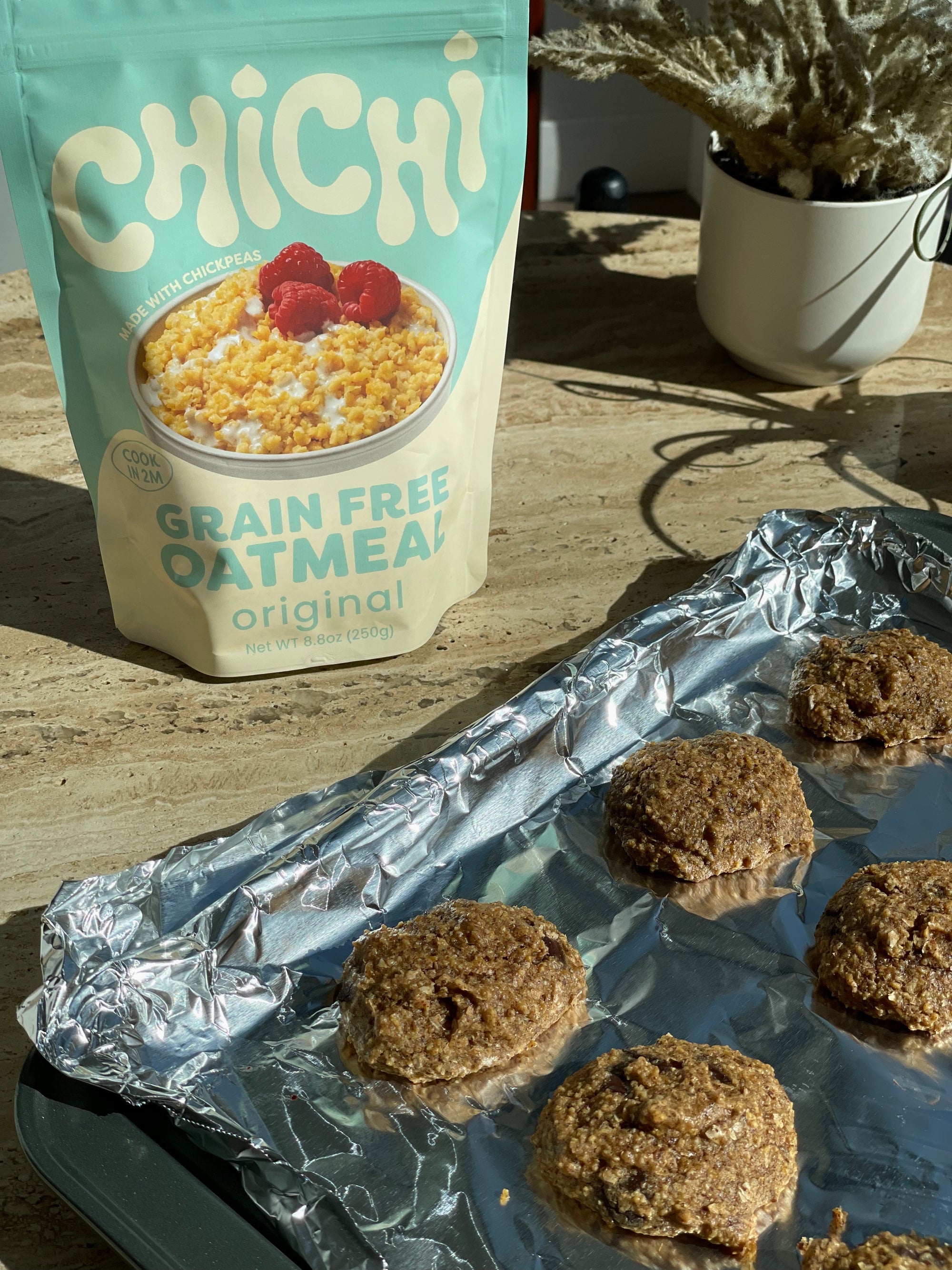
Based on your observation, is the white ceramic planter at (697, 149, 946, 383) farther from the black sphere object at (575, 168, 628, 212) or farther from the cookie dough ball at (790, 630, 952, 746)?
the cookie dough ball at (790, 630, 952, 746)

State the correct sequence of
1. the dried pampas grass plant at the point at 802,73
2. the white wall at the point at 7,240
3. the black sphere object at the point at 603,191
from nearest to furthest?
the dried pampas grass plant at the point at 802,73
the black sphere object at the point at 603,191
the white wall at the point at 7,240

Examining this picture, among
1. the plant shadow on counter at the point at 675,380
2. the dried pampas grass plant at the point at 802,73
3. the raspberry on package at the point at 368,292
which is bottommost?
the plant shadow on counter at the point at 675,380

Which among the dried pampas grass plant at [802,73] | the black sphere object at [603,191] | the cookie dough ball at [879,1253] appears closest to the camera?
the cookie dough ball at [879,1253]

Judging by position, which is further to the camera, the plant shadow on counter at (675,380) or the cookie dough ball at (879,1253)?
the plant shadow on counter at (675,380)

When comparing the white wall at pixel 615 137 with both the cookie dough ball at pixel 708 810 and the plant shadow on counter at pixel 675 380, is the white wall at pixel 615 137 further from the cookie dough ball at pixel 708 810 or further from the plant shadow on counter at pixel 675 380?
the cookie dough ball at pixel 708 810

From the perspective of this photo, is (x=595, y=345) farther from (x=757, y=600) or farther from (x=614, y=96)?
(x=614, y=96)

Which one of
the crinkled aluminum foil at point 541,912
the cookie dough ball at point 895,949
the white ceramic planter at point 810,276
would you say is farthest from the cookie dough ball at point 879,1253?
the white ceramic planter at point 810,276

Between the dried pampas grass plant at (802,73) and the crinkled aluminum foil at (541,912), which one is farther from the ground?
the dried pampas grass plant at (802,73)
